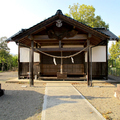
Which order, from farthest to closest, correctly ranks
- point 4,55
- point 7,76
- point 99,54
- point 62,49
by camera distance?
point 4,55 → point 7,76 → point 99,54 → point 62,49

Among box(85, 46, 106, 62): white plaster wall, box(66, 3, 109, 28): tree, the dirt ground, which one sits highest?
box(66, 3, 109, 28): tree

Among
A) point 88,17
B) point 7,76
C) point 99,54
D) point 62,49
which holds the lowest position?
point 7,76

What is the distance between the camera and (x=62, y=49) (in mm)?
9000

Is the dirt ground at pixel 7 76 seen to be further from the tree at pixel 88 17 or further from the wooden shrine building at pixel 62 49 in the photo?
the tree at pixel 88 17

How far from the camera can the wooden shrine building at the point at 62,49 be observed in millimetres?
8305

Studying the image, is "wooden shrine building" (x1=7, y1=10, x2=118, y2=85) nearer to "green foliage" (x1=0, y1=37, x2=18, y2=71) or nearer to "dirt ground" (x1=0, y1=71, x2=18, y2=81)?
"dirt ground" (x1=0, y1=71, x2=18, y2=81)

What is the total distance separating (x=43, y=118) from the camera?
3592 millimetres

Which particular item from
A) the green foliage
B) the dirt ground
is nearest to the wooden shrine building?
the dirt ground

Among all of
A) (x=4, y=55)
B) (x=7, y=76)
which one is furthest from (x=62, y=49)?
(x=4, y=55)

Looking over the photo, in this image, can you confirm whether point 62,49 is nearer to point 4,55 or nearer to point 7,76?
point 7,76

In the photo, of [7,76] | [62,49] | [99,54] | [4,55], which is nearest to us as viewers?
[62,49]

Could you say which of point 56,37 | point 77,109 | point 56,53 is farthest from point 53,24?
point 77,109

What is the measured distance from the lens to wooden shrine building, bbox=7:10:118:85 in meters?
8.30

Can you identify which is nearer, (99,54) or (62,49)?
(62,49)
